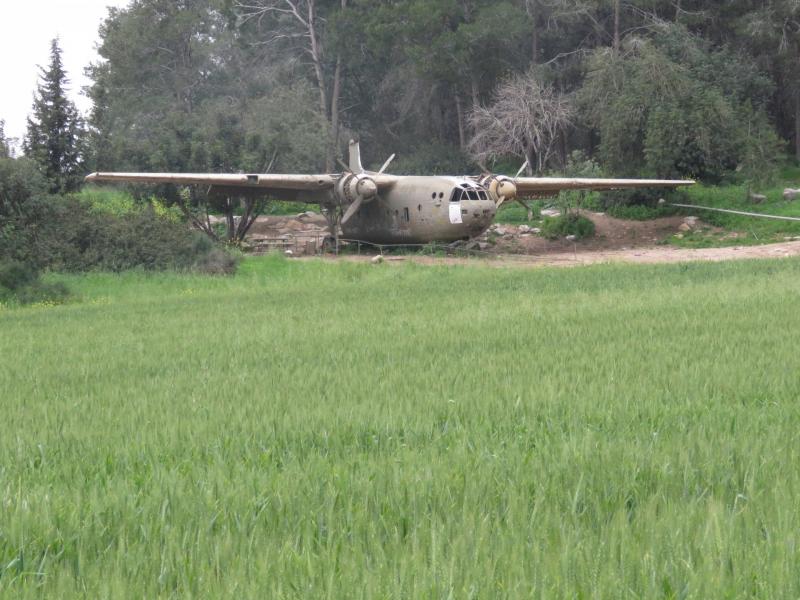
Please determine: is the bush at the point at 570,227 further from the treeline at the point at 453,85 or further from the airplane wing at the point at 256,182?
the airplane wing at the point at 256,182

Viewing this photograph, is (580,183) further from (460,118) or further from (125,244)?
(460,118)

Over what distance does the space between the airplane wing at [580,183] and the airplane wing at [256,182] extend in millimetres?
5157

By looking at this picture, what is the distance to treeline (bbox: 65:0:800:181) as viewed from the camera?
122 feet

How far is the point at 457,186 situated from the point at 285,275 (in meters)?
7.35

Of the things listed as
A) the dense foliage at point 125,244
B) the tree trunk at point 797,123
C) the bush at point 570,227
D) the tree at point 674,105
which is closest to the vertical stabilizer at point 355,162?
the dense foliage at point 125,244

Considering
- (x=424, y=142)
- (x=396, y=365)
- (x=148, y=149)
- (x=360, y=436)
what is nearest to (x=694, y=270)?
A: (x=396, y=365)

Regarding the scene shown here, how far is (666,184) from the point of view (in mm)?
32344

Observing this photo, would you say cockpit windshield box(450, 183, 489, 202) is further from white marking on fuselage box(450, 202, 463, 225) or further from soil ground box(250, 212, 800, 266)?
soil ground box(250, 212, 800, 266)

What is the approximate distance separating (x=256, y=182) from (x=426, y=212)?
582 cm

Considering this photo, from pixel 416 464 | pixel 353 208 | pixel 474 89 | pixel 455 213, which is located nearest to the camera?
pixel 416 464

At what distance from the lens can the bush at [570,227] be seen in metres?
34.9

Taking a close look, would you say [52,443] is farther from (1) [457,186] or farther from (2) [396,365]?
(1) [457,186]

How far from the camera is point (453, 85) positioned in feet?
165

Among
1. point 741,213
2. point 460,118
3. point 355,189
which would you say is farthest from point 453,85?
point 741,213
